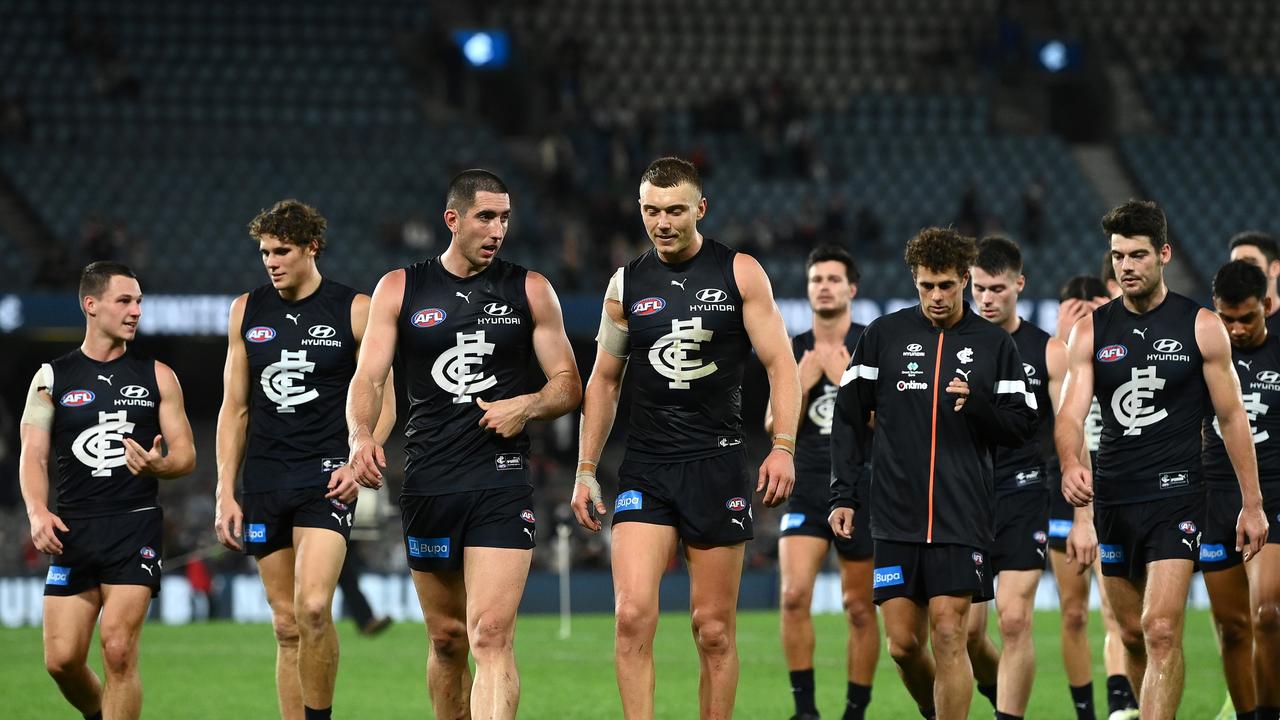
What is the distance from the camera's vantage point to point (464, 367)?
24.7ft

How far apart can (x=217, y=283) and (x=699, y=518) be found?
1672 cm

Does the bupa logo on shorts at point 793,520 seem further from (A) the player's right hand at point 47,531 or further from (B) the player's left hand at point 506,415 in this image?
(A) the player's right hand at point 47,531

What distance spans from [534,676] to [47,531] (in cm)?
599

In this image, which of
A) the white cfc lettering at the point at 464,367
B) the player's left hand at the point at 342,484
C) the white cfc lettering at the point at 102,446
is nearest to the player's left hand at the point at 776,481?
the white cfc lettering at the point at 464,367

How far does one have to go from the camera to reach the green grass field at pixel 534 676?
11102 millimetres

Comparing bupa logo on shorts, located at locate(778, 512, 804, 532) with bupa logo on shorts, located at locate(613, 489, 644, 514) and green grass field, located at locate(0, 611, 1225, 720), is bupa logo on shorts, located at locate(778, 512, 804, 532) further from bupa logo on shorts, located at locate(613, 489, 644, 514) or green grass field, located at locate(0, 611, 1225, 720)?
bupa logo on shorts, located at locate(613, 489, 644, 514)

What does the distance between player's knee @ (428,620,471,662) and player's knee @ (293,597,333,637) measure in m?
0.66

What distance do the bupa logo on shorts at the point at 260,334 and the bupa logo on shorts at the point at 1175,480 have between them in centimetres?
447

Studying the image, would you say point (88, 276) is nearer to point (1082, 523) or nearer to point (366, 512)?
point (1082, 523)

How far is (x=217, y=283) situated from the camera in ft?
75.2

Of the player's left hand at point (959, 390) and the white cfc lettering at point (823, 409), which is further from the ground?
the white cfc lettering at point (823, 409)

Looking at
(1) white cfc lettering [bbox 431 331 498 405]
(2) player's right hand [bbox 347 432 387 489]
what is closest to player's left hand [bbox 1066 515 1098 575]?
(1) white cfc lettering [bbox 431 331 498 405]

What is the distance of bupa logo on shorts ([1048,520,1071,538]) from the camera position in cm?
1034

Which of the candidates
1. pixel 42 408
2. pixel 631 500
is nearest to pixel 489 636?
pixel 631 500
